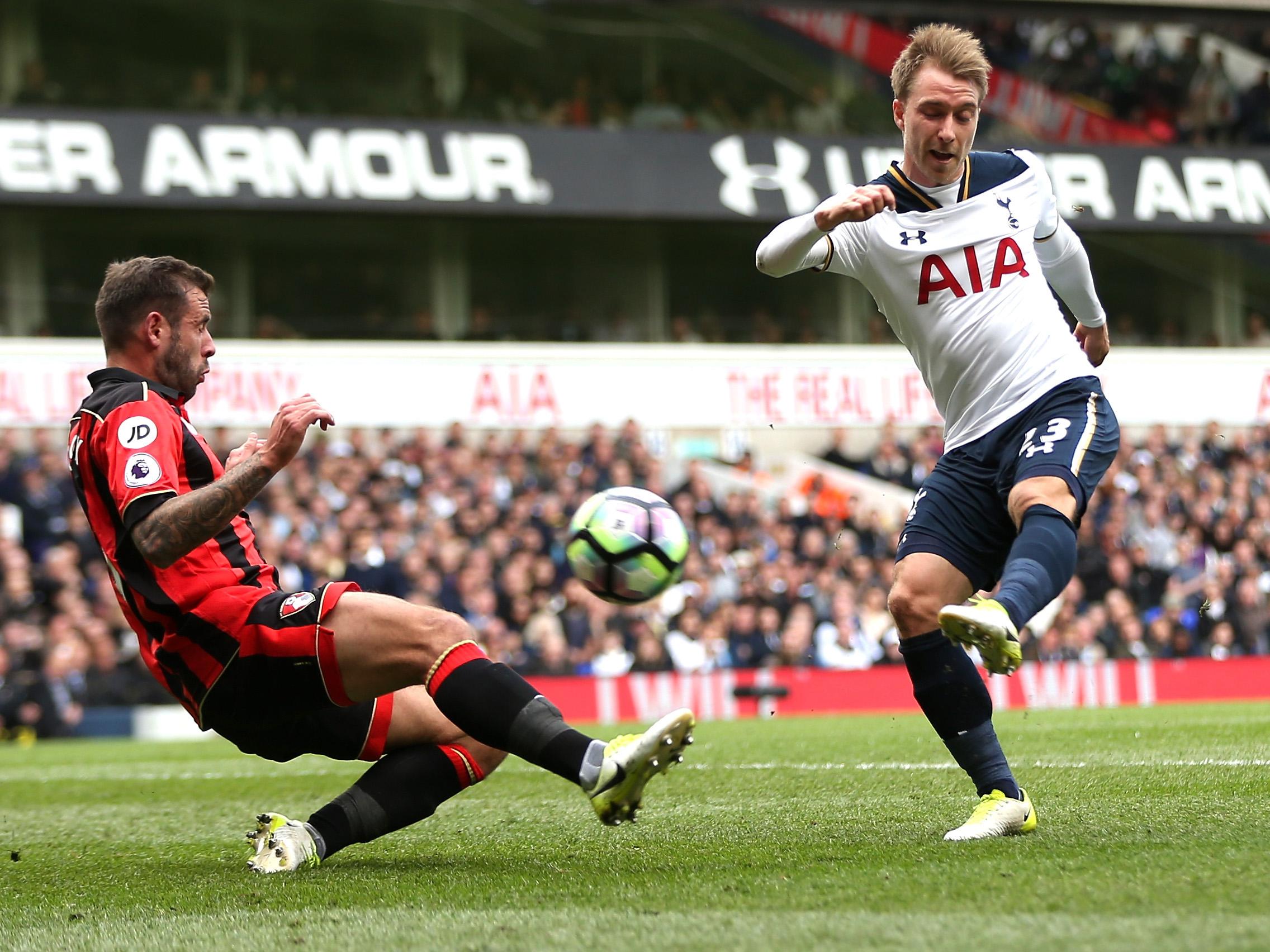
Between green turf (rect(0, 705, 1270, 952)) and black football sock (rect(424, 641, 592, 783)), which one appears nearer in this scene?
green turf (rect(0, 705, 1270, 952))

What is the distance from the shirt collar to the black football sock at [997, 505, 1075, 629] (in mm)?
2371

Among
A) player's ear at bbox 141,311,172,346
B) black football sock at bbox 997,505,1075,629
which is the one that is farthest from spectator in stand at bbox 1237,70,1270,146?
player's ear at bbox 141,311,172,346

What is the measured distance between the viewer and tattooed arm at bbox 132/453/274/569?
408 centimetres

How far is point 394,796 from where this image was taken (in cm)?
484

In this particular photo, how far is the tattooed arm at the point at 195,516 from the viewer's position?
4078 mm

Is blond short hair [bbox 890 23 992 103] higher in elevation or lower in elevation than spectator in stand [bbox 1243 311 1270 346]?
lower

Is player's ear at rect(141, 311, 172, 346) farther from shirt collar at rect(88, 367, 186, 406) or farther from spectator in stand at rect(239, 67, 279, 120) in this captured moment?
spectator in stand at rect(239, 67, 279, 120)

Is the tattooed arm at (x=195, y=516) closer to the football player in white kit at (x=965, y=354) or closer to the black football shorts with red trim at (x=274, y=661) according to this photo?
the black football shorts with red trim at (x=274, y=661)

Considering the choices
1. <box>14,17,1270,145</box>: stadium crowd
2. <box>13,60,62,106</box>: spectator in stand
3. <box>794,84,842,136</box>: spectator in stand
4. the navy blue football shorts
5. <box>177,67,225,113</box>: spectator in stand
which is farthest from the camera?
<box>794,84,842,136</box>: spectator in stand

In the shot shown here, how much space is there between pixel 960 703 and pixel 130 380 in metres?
2.59

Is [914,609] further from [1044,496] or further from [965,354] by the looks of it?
[965,354]

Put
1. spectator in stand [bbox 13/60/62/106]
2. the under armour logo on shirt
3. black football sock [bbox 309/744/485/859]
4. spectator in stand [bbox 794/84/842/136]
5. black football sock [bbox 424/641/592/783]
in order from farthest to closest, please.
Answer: spectator in stand [bbox 794/84/842/136], the under armour logo on shirt, spectator in stand [bbox 13/60/62/106], black football sock [bbox 309/744/485/859], black football sock [bbox 424/641/592/783]

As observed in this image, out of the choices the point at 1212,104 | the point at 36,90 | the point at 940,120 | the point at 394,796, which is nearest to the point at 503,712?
the point at 394,796

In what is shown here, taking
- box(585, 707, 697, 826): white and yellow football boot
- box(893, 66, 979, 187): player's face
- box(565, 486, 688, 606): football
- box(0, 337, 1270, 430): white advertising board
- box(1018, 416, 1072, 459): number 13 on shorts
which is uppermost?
box(0, 337, 1270, 430): white advertising board
